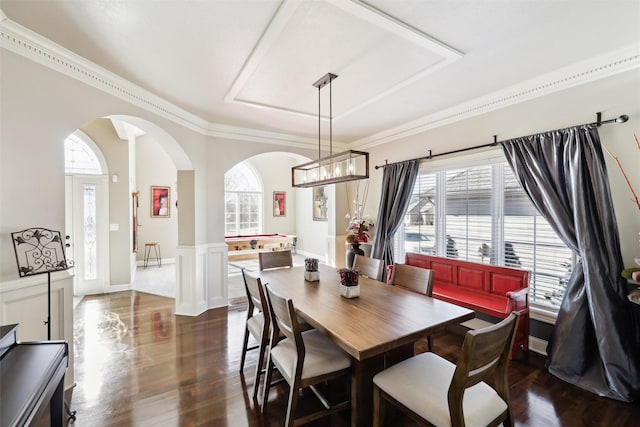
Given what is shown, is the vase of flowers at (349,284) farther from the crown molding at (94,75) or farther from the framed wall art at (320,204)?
the framed wall art at (320,204)

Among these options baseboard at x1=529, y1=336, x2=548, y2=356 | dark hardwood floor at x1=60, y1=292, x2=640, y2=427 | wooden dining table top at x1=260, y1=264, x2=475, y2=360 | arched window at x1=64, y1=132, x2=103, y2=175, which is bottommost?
dark hardwood floor at x1=60, y1=292, x2=640, y2=427

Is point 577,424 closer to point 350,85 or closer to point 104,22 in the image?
point 350,85

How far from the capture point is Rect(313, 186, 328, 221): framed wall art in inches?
319

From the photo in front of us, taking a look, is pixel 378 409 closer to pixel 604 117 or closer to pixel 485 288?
pixel 485 288

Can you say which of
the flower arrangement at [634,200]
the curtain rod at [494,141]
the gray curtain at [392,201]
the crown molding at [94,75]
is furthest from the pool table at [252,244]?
the flower arrangement at [634,200]

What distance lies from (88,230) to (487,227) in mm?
6032

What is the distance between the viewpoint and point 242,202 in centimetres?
898

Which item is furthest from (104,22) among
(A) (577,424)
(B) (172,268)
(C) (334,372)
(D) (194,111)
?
(B) (172,268)

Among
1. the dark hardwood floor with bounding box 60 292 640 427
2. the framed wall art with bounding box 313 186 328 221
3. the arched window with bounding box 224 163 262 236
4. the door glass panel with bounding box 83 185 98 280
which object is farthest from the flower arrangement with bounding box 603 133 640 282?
the arched window with bounding box 224 163 262 236

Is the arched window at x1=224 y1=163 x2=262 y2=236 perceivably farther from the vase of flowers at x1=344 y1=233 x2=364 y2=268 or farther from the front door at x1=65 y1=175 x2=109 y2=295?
the vase of flowers at x1=344 y1=233 x2=364 y2=268

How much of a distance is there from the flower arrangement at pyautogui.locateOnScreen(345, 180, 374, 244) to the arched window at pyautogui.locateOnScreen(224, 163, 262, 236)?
191 inches

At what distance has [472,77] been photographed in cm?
268

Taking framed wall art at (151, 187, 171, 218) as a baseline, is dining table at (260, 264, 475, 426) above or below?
below

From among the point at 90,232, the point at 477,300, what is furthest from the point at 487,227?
the point at 90,232
